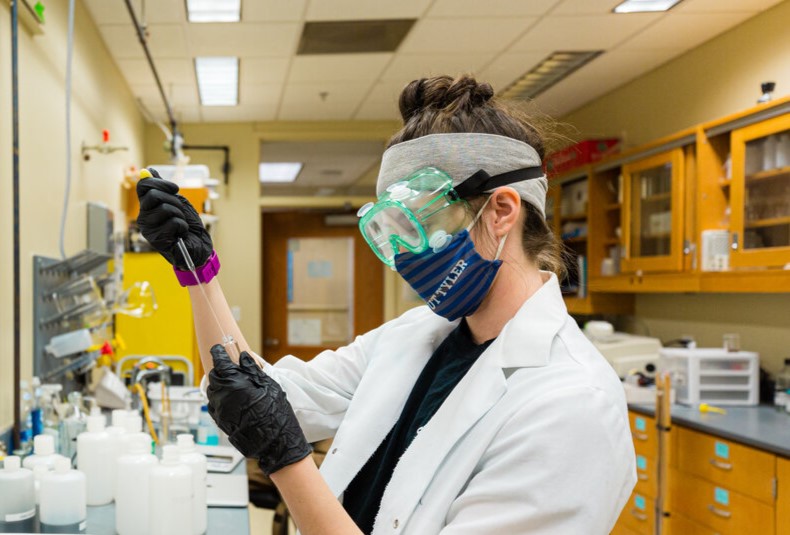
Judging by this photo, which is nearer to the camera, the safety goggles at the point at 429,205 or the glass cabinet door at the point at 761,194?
the safety goggles at the point at 429,205

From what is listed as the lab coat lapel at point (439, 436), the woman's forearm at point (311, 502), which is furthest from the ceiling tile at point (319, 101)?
the woman's forearm at point (311, 502)

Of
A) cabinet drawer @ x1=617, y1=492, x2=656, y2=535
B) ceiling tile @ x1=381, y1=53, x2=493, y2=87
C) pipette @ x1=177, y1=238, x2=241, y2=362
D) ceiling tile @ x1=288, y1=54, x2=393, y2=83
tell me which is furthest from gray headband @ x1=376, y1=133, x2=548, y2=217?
ceiling tile @ x1=288, y1=54, x2=393, y2=83

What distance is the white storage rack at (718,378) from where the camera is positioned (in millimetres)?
3129

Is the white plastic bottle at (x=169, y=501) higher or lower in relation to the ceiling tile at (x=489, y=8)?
lower

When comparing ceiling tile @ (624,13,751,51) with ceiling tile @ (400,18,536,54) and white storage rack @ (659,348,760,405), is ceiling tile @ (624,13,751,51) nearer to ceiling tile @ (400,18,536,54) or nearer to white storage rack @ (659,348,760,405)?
ceiling tile @ (400,18,536,54)

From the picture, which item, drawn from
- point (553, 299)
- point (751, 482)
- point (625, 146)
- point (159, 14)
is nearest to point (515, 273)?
point (553, 299)

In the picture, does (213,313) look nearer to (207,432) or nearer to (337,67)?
(207,432)

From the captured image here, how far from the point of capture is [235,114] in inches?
206

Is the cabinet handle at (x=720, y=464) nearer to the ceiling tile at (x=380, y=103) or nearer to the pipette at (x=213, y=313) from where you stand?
the pipette at (x=213, y=313)

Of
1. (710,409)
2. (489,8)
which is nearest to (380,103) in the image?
(489,8)

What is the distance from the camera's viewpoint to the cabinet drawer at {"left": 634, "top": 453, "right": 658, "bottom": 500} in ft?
9.86

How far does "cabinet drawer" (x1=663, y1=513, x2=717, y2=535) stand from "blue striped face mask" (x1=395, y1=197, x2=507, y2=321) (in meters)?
2.21

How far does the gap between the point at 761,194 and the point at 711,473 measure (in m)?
1.30

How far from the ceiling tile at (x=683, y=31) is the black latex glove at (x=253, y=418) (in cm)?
321
